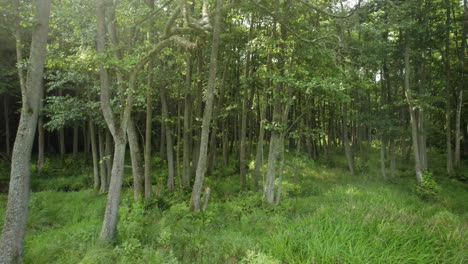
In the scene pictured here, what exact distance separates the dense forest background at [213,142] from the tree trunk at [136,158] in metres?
0.06

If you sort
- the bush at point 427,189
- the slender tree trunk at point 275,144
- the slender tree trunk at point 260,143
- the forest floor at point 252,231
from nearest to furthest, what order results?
the forest floor at point 252,231, the slender tree trunk at point 275,144, the slender tree trunk at point 260,143, the bush at point 427,189

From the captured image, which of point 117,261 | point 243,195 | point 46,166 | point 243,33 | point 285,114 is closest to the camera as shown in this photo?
point 117,261

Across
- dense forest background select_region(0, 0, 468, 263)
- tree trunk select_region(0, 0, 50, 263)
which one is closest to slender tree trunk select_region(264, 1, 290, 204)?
dense forest background select_region(0, 0, 468, 263)

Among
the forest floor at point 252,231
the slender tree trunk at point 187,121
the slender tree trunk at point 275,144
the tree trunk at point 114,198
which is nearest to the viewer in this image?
the forest floor at point 252,231

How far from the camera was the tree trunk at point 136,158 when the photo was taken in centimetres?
963

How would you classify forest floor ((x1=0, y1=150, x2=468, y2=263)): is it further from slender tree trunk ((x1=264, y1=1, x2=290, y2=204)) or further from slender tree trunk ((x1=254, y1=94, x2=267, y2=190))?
slender tree trunk ((x1=254, y1=94, x2=267, y2=190))

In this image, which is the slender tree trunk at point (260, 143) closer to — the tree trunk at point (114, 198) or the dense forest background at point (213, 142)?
the dense forest background at point (213, 142)

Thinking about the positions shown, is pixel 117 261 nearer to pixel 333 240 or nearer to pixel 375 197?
pixel 333 240

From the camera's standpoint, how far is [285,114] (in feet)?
33.3

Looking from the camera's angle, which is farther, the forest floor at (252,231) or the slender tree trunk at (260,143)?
the slender tree trunk at (260,143)

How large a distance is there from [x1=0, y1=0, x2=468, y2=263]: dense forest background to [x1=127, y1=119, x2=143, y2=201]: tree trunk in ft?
0.19

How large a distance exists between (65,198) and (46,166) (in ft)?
22.9

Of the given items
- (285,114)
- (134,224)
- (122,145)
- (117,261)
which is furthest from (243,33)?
(117,261)

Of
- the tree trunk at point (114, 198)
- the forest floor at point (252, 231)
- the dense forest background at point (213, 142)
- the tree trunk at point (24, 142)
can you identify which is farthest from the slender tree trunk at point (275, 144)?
the tree trunk at point (24, 142)
